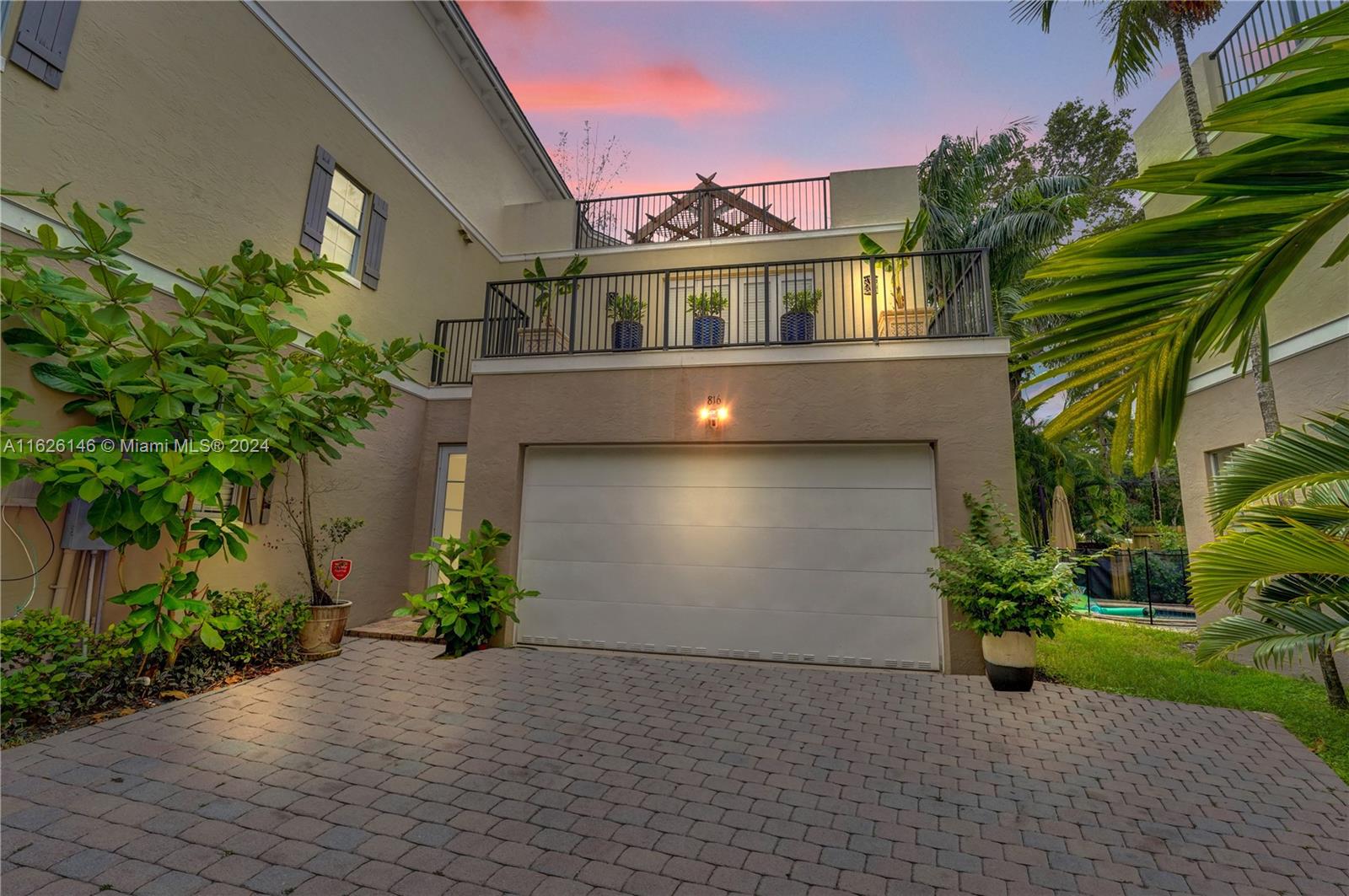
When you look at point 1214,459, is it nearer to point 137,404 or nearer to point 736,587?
point 736,587

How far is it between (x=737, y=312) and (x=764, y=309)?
0.91 meters

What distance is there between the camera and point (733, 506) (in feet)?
19.5

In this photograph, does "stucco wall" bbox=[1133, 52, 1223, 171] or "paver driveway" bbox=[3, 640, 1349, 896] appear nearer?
"paver driveway" bbox=[3, 640, 1349, 896]

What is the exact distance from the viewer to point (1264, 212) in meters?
1.15

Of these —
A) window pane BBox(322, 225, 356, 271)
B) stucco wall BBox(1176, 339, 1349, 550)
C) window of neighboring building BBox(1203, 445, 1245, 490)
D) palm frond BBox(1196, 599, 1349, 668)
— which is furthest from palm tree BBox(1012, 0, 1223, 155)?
window pane BBox(322, 225, 356, 271)

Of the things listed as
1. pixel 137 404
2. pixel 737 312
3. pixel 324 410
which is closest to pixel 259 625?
pixel 324 410

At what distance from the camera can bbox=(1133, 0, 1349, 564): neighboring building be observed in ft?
16.9

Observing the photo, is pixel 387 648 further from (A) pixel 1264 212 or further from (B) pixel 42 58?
(A) pixel 1264 212

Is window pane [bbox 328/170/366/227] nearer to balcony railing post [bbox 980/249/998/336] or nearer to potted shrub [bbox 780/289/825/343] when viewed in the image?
potted shrub [bbox 780/289/825/343]

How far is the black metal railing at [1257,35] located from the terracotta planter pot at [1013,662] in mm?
5574

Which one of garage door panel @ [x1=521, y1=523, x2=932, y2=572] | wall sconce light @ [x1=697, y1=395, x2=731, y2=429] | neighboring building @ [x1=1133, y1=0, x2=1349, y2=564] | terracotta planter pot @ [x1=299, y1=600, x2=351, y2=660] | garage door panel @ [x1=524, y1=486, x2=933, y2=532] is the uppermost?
neighboring building @ [x1=1133, y1=0, x2=1349, y2=564]

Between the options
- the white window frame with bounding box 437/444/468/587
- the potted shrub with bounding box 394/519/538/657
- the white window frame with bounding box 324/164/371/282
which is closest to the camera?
the potted shrub with bounding box 394/519/538/657

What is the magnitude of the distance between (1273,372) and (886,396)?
4106 mm

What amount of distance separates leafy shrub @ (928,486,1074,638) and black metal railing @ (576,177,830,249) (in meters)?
6.21
